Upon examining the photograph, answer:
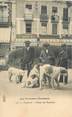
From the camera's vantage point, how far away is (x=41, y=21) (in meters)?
3.26

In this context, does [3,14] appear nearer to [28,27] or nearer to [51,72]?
[28,27]

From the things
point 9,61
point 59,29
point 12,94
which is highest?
point 59,29

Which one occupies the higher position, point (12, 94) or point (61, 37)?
point (61, 37)

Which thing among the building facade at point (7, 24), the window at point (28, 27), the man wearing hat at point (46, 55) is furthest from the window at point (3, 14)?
the man wearing hat at point (46, 55)

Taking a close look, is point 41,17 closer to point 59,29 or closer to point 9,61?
point 59,29

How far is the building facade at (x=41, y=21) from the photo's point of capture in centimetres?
326

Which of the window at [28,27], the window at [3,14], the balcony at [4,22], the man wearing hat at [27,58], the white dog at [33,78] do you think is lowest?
the white dog at [33,78]

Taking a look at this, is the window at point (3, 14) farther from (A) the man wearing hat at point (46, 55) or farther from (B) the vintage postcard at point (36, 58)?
(A) the man wearing hat at point (46, 55)

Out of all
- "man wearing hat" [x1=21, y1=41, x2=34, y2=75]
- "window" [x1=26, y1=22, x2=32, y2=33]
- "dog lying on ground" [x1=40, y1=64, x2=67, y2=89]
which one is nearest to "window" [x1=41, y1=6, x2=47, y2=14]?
"window" [x1=26, y1=22, x2=32, y2=33]

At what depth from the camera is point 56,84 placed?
330cm

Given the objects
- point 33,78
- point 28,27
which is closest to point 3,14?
point 28,27

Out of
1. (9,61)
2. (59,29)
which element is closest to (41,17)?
(59,29)

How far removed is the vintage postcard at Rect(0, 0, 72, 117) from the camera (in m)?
3.25

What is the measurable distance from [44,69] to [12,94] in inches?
10.3
